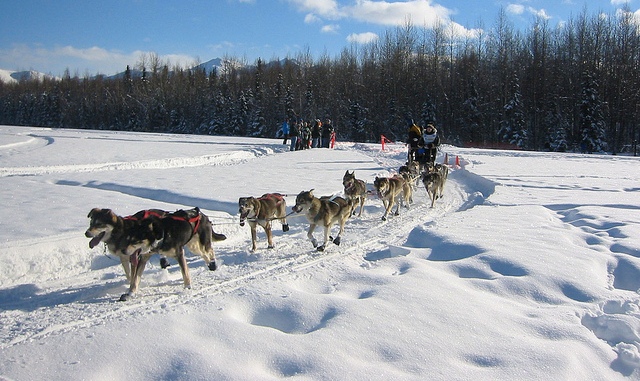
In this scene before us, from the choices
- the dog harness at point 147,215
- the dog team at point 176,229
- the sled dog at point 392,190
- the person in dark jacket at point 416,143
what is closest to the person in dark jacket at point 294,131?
the person in dark jacket at point 416,143

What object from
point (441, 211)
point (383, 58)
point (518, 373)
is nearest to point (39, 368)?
point (518, 373)

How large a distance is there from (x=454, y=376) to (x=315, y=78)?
56198 mm

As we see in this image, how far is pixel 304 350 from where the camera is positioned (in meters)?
2.88

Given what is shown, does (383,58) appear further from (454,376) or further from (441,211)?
(454,376)

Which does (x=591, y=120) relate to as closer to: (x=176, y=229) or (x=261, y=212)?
(x=261, y=212)

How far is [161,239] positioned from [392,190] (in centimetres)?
477

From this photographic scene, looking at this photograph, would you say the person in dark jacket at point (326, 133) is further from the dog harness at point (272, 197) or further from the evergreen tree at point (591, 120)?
the evergreen tree at point (591, 120)

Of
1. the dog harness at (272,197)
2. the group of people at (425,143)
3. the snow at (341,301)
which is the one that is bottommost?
the snow at (341,301)

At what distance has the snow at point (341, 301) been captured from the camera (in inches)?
109

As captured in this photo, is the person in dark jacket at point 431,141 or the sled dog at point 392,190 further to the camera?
the person in dark jacket at point 431,141

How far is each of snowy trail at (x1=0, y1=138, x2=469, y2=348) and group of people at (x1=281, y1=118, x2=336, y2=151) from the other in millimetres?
14987

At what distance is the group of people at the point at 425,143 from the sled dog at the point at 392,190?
3.11 meters

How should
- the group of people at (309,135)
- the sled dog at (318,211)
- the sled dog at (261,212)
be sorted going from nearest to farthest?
1. the sled dog at (261,212)
2. the sled dog at (318,211)
3. the group of people at (309,135)

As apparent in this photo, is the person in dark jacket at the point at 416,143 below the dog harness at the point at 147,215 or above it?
above
